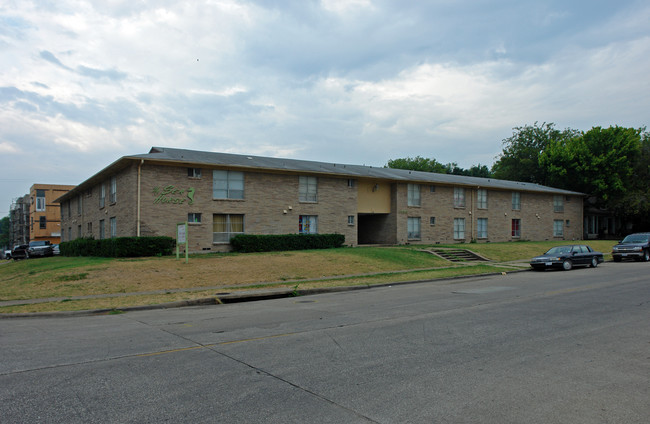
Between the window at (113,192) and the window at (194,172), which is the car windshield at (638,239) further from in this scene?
the window at (113,192)

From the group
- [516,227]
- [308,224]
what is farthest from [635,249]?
[308,224]

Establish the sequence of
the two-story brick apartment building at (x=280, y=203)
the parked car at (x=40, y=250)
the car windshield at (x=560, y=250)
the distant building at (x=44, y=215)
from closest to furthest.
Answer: the car windshield at (x=560, y=250), the two-story brick apartment building at (x=280, y=203), the parked car at (x=40, y=250), the distant building at (x=44, y=215)

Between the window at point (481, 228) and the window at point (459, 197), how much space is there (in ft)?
8.13

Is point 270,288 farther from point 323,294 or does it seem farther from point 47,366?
point 47,366

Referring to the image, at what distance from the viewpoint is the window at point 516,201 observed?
4166cm

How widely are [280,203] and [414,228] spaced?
39.4 ft

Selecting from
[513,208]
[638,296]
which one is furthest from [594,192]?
[638,296]

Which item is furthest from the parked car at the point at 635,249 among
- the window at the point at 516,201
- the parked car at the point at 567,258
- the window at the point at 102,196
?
the window at the point at 102,196

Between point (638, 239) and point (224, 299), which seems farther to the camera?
point (638, 239)

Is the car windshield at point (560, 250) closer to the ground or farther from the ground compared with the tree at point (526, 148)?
closer to the ground

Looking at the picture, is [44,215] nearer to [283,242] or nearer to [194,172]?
[194,172]

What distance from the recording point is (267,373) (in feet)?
18.7

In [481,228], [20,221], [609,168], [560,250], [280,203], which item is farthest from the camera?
[20,221]

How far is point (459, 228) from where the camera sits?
123 ft
